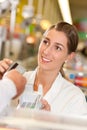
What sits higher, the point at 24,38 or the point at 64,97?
the point at 64,97

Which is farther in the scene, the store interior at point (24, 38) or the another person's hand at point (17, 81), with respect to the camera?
the store interior at point (24, 38)

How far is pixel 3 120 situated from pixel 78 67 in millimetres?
4424

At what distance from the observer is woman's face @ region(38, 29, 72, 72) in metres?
1.78

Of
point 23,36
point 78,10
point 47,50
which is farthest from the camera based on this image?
point 78,10

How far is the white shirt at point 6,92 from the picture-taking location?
91 cm

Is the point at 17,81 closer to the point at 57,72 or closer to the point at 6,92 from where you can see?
the point at 6,92

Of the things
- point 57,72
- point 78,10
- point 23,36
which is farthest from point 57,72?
point 78,10

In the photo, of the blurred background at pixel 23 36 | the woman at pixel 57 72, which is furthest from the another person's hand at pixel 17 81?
the blurred background at pixel 23 36

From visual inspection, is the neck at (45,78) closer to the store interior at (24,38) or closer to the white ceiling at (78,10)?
the store interior at (24,38)

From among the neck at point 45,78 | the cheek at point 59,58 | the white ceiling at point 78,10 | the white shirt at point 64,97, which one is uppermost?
the cheek at point 59,58

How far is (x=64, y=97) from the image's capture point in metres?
1.82

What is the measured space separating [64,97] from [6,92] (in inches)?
37.1

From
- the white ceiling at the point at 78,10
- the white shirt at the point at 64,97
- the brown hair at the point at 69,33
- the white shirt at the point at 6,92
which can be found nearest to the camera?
the white shirt at the point at 6,92

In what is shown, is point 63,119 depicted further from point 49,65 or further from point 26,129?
point 49,65
